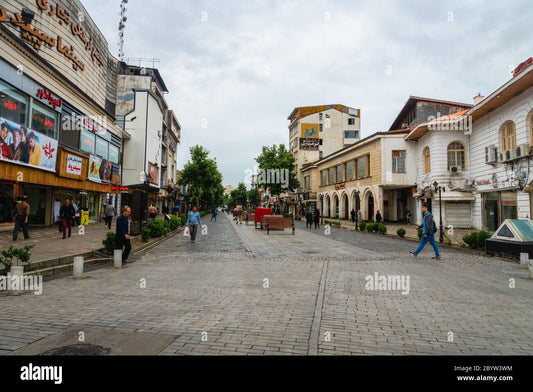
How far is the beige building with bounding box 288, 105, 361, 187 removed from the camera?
203ft

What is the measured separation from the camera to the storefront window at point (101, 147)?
2536 cm

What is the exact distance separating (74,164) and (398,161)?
27662mm

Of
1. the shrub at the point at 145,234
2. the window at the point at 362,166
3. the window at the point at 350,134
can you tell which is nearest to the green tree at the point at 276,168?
the window at the point at 350,134

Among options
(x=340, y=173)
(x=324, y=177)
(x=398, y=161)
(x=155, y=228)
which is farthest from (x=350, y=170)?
(x=155, y=228)

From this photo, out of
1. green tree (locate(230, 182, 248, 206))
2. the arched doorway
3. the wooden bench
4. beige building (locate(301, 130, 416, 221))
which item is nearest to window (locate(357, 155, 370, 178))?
beige building (locate(301, 130, 416, 221))

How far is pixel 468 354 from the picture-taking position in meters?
3.50

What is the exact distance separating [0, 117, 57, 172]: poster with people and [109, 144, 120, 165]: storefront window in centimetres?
1046

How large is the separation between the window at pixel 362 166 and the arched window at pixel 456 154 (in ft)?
34.6

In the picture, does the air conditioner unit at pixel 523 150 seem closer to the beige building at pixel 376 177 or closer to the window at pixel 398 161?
the beige building at pixel 376 177

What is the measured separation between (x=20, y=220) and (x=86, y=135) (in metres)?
12.4

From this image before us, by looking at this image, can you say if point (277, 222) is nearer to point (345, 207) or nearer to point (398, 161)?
point (398, 161)
